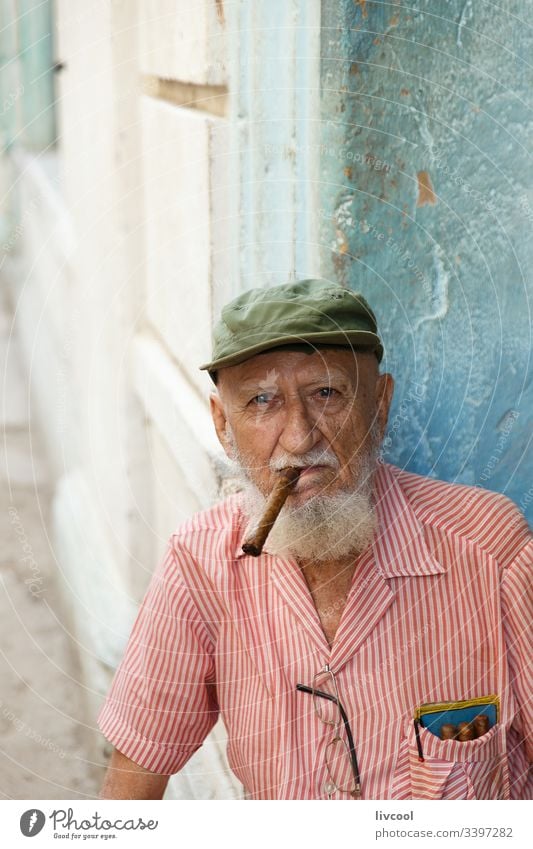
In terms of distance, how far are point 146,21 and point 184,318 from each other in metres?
0.50

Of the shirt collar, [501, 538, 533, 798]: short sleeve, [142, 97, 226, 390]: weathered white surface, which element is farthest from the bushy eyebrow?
[142, 97, 226, 390]: weathered white surface

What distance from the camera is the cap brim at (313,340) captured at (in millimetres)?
1035

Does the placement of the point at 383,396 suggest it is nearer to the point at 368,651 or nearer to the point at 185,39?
the point at 368,651

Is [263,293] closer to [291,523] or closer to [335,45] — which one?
[291,523]

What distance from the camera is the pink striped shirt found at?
1.08 meters

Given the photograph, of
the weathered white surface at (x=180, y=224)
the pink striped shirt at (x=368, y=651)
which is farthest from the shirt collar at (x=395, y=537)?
the weathered white surface at (x=180, y=224)

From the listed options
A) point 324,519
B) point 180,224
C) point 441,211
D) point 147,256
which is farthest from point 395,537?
point 147,256

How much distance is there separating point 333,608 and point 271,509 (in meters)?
0.15

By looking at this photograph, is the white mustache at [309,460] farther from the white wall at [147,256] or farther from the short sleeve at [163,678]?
the white wall at [147,256]

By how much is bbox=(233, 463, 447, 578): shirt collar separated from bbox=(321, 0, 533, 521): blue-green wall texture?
5.8 inches

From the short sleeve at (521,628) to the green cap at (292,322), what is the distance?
252 millimetres

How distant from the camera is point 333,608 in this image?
3.69 ft

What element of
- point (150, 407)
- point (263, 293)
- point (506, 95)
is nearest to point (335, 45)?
point (506, 95)

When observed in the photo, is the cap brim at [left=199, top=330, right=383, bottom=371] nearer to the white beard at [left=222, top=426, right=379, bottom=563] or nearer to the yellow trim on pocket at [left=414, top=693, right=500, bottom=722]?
the white beard at [left=222, top=426, right=379, bottom=563]
